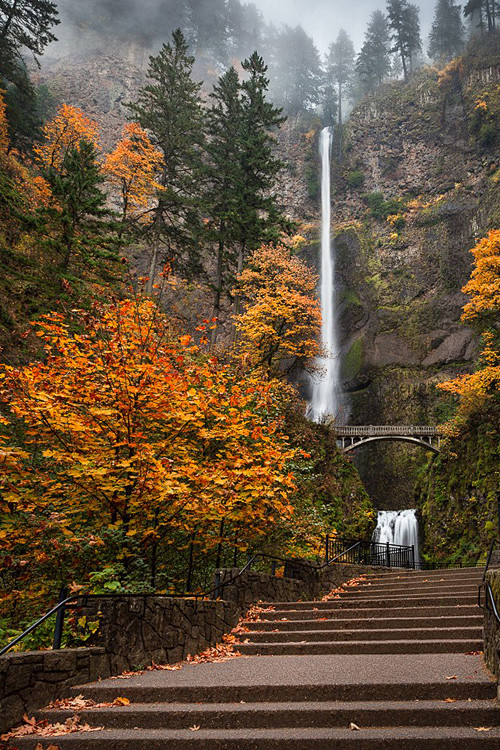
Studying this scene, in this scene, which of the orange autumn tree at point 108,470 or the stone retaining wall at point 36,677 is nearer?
the stone retaining wall at point 36,677

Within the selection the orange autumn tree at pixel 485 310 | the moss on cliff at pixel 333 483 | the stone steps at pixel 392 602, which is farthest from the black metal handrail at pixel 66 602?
the orange autumn tree at pixel 485 310

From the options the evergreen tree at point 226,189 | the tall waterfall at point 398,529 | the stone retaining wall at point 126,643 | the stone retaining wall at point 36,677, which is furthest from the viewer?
the tall waterfall at point 398,529

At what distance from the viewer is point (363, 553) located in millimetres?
19359

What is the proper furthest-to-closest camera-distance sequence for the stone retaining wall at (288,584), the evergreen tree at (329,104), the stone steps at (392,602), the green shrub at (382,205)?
the evergreen tree at (329,104) < the green shrub at (382,205) < the stone steps at (392,602) < the stone retaining wall at (288,584)

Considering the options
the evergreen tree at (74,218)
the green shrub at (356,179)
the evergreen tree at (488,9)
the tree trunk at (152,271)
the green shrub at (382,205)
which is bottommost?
the evergreen tree at (74,218)

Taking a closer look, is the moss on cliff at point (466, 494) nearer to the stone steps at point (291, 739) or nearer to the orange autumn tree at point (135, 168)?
the stone steps at point (291, 739)

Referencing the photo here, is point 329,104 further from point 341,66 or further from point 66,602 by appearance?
point 66,602

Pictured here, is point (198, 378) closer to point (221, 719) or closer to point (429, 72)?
point (221, 719)

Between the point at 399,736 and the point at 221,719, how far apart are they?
1433mm

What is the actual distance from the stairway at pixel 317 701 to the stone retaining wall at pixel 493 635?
0.14 m

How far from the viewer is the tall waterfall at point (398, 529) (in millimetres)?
26984

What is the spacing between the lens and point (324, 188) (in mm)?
52375

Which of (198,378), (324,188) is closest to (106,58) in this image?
(324,188)

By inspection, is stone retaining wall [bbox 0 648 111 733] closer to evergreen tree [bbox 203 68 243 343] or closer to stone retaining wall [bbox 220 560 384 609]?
stone retaining wall [bbox 220 560 384 609]
